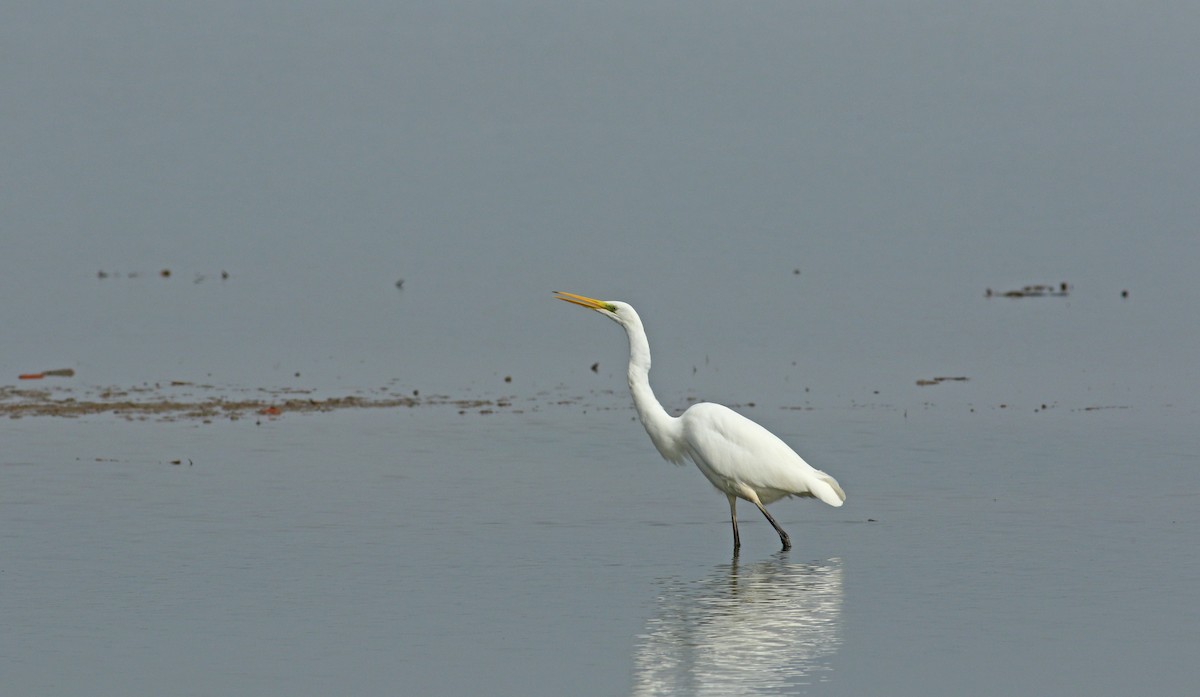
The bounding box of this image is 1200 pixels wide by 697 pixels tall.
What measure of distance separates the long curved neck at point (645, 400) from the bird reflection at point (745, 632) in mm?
1317

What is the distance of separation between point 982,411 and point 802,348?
566 cm

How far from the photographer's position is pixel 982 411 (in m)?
17.3

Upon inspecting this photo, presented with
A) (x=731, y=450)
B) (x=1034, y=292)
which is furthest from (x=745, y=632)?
(x=1034, y=292)

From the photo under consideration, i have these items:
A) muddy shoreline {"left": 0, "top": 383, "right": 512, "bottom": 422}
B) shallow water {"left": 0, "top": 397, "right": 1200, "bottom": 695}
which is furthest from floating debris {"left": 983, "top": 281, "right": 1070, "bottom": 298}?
A: shallow water {"left": 0, "top": 397, "right": 1200, "bottom": 695}

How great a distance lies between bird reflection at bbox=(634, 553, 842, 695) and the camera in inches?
324

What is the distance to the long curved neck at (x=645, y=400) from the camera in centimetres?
1198

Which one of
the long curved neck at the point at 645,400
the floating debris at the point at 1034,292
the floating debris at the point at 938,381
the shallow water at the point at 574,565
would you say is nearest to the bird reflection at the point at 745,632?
the shallow water at the point at 574,565

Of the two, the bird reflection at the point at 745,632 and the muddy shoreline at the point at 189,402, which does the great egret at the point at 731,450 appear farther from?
the muddy shoreline at the point at 189,402

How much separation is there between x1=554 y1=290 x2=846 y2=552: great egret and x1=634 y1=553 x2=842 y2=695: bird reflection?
2.27ft

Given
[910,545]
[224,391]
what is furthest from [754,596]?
[224,391]

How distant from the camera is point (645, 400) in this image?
1200cm

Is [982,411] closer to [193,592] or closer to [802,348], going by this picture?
[802,348]

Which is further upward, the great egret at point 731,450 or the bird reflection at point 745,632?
the great egret at point 731,450

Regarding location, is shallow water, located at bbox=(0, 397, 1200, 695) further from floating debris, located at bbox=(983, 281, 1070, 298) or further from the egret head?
floating debris, located at bbox=(983, 281, 1070, 298)
